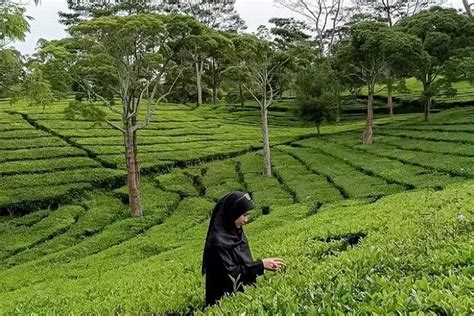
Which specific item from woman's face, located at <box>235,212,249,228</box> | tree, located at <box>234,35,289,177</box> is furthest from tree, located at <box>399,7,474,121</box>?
woman's face, located at <box>235,212,249,228</box>

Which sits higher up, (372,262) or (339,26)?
(339,26)

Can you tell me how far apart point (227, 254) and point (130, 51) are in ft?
52.6

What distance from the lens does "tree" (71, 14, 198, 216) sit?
18.6m

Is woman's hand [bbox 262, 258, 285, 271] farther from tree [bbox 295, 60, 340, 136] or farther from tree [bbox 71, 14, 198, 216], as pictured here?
tree [bbox 295, 60, 340, 136]

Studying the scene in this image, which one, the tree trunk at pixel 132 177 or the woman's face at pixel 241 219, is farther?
the tree trunk at pixel 132 177

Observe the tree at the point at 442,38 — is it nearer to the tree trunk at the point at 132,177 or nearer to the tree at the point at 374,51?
the tree at the point at 374,51

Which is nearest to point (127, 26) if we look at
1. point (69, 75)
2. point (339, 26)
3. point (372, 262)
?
point (69, 75)

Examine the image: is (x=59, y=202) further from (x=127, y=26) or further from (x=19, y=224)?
(x=127, y=26)

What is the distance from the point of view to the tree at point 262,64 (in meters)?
24.6

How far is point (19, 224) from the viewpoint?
61.9 feet

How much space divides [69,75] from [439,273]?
17.8 meters

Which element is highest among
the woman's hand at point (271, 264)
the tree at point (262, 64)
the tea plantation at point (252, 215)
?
the tree at point (262, 64)

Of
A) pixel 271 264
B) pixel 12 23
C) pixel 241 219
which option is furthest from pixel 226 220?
pixel 12 23

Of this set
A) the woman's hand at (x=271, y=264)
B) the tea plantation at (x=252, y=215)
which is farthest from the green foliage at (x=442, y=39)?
the woman's hand at (x=271, y=264)
